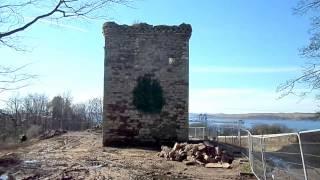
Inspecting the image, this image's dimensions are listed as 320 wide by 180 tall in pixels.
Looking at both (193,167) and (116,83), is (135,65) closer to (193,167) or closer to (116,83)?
(116,83)

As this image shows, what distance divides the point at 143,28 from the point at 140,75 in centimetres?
244

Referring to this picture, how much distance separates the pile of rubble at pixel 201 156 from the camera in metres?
20.3

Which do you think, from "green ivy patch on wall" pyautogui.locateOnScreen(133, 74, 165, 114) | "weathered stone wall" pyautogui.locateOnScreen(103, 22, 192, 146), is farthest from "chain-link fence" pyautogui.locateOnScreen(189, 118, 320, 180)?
"green ivy patch on wall" pyautogui.locateOnScreen(133, 74, 165, 114)

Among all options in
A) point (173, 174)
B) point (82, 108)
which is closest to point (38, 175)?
point (173, 174)

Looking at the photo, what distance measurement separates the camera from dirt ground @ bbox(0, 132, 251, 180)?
57.4 ft

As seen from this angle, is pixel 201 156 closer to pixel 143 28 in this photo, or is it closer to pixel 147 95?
pixel 147 95

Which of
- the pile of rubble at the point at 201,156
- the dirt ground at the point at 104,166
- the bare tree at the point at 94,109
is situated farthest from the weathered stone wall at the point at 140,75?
the bare tree at the point at 94,109

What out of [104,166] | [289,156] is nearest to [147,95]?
[104,166]

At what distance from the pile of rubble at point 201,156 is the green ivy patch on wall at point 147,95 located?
4.93 meters

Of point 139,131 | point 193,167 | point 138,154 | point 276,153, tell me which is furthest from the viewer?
point 139,131

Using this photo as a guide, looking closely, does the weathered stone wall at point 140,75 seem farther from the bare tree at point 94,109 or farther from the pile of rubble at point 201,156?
the bare tree at point 94,109

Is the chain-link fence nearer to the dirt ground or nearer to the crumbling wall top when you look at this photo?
the dirt ground

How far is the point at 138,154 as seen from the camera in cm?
2430

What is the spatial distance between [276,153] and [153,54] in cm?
1679
